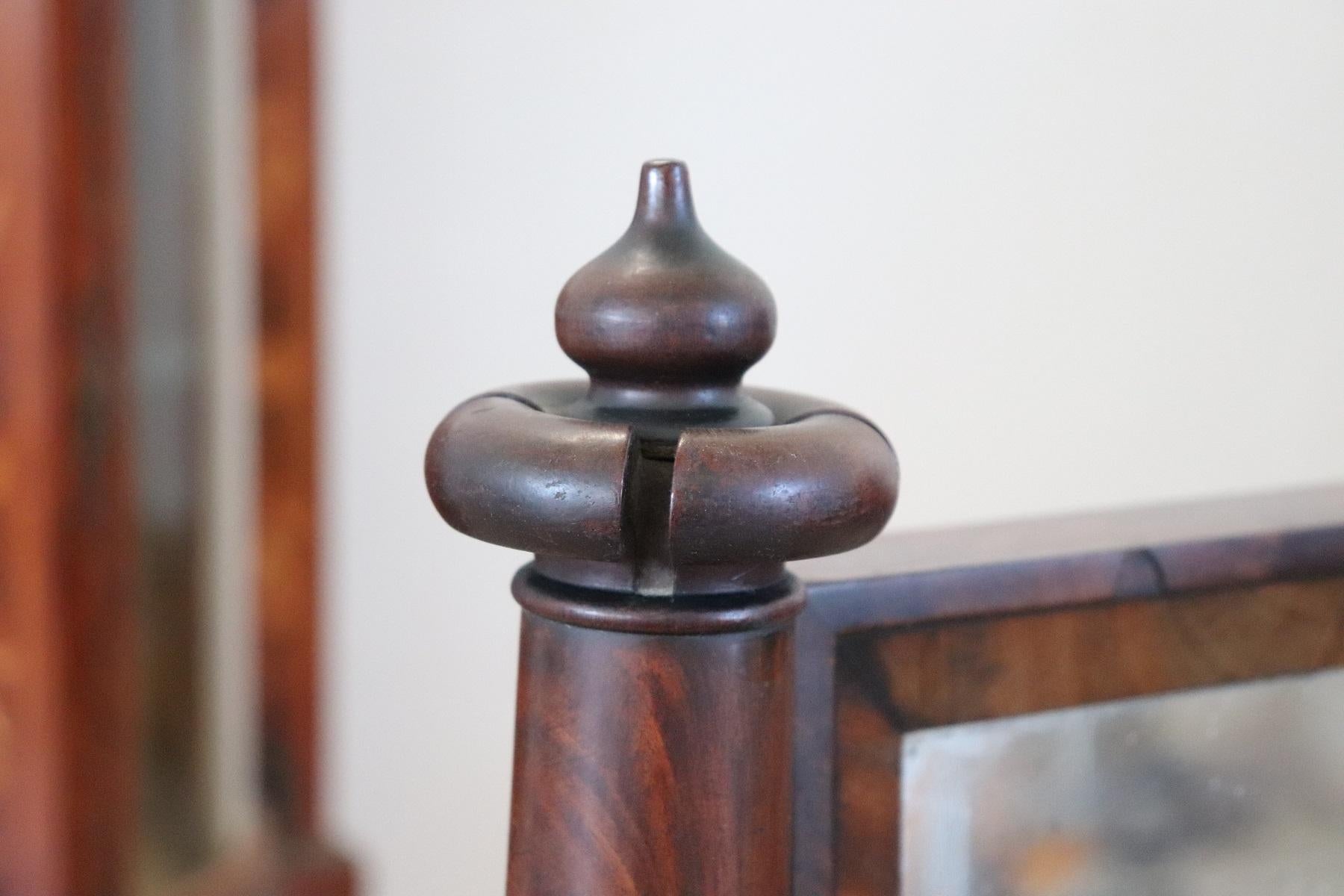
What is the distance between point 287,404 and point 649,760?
1.28 meters

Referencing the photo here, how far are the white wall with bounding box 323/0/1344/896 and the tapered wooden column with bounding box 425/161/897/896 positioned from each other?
739 millimetres

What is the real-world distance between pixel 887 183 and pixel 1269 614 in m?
0.67

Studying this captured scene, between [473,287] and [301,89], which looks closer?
[473,287]

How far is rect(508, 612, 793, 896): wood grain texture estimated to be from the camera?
1.04ft

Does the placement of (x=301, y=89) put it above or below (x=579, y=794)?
above

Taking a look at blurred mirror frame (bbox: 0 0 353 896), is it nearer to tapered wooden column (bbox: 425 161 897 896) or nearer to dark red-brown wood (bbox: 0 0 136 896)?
dark red-brown wood (bbox: 0 0 136 896)

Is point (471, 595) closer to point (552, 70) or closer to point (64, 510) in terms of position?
point (64, 510)

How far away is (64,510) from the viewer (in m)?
1.22

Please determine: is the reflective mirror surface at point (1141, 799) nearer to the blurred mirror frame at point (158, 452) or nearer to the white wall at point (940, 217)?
the white wall at point (940, 217)

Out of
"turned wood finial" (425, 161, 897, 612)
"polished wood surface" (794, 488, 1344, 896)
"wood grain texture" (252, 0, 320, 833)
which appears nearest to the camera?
"turned wood finial" (425, 161, 897, 612)

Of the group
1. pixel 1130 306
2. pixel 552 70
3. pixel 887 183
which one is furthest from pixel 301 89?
pixel 1130 306

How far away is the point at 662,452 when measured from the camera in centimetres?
31

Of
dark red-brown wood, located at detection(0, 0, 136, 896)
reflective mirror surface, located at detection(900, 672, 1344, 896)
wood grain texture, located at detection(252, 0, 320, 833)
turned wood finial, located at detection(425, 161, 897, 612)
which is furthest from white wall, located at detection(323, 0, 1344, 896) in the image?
turned wood finial, located at detection(425, 161, 897, 612)

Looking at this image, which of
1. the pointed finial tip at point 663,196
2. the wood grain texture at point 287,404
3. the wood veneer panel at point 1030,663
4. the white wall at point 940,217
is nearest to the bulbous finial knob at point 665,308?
the pointed finial tip at point 663,196
